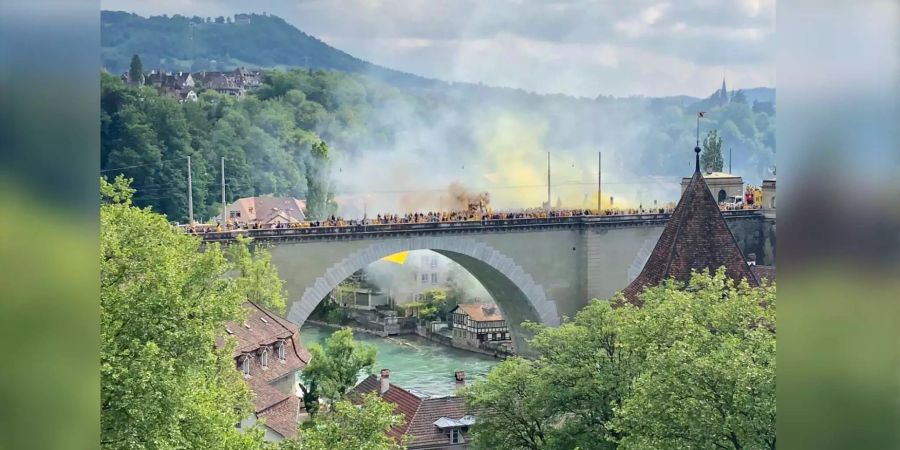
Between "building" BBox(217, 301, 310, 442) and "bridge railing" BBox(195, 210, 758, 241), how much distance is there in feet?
9.51

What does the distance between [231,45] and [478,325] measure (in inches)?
540

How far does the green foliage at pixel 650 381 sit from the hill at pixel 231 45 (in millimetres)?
24811

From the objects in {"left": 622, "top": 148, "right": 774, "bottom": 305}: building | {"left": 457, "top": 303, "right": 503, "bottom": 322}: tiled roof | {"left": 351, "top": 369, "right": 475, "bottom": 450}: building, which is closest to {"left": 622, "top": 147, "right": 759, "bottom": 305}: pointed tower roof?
{"left": 622, "top": 148, "right": 774, "bottom": 305}: building

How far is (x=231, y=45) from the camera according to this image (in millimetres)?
34781

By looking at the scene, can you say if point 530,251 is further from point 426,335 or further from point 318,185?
point 318,185

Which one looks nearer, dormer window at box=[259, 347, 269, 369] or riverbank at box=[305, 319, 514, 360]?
dormer window at box=[259, 347, 269, 369]

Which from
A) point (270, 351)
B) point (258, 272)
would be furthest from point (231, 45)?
point (270, 351)

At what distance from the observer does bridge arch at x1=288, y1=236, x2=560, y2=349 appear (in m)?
18.0

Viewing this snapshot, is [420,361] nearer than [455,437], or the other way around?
[455,437]

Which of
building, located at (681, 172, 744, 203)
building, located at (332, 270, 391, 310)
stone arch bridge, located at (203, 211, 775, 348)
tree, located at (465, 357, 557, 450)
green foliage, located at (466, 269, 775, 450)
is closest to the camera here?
green foliage, located at (466, 269, 775, 450)

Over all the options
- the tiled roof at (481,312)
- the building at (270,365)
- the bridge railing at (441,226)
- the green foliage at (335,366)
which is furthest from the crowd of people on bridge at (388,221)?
the tiled roof at (481,312)

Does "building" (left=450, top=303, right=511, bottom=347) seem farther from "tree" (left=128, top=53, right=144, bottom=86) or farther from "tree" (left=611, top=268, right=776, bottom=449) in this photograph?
"tree" (left=611, top=268, right=776, bottom=449)

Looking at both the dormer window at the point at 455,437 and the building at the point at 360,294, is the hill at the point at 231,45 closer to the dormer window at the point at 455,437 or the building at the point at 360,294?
the building at the point at 360,294

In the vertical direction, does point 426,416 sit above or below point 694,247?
below
